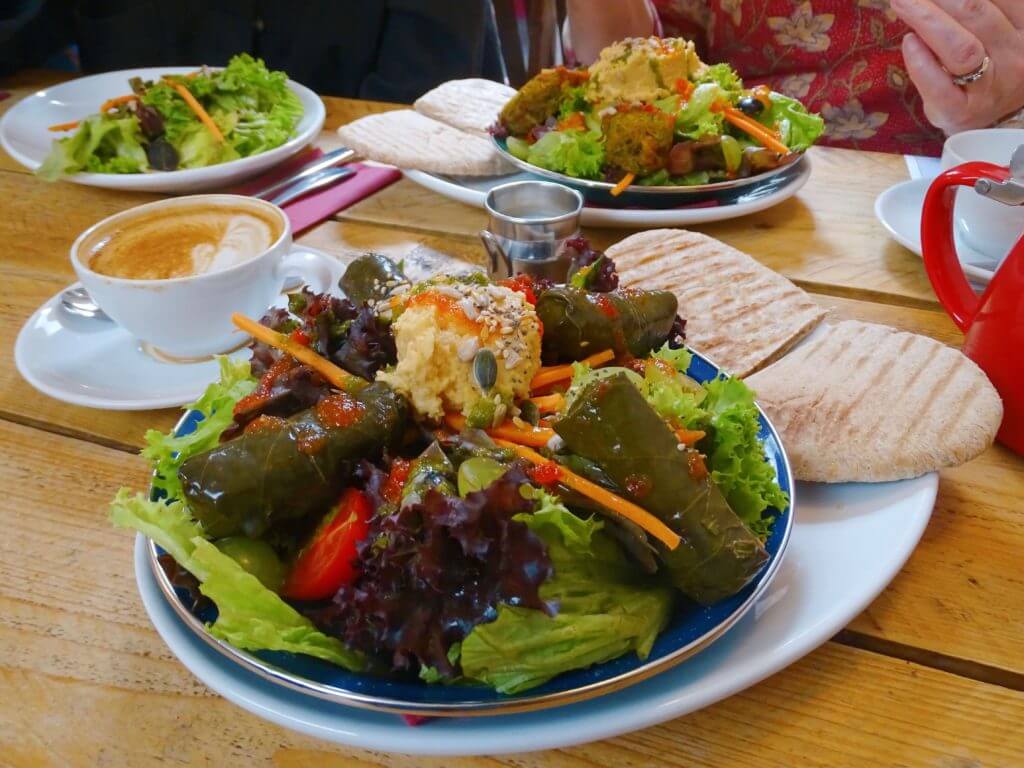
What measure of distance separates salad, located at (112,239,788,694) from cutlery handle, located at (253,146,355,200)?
1.55m

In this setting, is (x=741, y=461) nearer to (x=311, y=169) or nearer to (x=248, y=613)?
(x=248, y=613)

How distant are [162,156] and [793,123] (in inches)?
90.3

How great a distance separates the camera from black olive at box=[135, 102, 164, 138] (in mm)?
3053

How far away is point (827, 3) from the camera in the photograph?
12.1 feet

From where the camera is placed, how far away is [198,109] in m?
3.14

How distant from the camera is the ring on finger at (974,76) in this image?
286 cm

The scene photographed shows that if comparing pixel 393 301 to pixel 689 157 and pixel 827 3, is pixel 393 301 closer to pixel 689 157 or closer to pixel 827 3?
pixel 689 157

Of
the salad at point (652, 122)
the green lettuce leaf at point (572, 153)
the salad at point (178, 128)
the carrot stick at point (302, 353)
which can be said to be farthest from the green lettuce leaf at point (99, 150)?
the carrot stick at point (302, 353)

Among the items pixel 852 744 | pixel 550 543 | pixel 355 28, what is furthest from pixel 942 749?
pixel 355 28

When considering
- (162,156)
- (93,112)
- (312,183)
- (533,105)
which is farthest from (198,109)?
(533,105)

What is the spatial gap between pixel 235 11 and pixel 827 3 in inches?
121

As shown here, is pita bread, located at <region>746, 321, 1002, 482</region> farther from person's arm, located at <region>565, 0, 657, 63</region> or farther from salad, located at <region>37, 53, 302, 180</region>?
person's arm, located at <region>565, 0, 657, 63</region>

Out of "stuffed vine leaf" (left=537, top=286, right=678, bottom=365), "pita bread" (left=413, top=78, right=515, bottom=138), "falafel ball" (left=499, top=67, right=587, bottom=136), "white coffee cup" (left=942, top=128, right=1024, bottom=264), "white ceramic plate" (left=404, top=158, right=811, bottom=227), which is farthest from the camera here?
"pita bread" (left=413, top=78, right=515, bottom=138)

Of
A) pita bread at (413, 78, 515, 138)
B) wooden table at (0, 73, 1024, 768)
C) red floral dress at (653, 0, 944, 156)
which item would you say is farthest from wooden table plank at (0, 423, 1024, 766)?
red floral dress at (653, 0, 944, 156)
